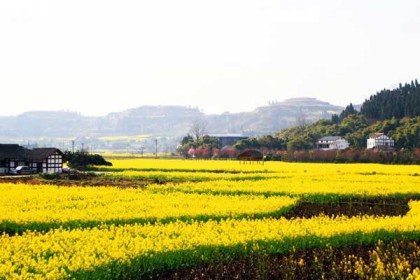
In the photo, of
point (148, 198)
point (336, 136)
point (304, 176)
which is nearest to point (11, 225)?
point (148, 198)

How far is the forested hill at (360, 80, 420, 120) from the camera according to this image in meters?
124

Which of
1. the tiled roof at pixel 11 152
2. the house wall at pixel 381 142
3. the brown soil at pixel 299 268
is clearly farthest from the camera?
the house wall at pixel 381 142

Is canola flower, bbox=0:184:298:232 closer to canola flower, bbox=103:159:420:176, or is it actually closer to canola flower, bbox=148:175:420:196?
canola flower, bbox=148:175:420:196

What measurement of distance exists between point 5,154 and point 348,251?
57195mm

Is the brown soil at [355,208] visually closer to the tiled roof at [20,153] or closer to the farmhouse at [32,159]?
the tiled roof at [20,153]

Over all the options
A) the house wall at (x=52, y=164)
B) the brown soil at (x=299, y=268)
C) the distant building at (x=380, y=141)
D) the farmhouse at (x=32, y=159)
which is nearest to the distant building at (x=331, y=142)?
the distant building at (x=380, y=141)

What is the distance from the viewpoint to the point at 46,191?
36.6 m

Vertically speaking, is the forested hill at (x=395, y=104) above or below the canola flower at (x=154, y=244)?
above

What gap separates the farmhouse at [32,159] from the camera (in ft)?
226

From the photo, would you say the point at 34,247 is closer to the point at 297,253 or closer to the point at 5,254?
the point at 5,254

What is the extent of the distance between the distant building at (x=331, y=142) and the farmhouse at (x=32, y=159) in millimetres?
61156

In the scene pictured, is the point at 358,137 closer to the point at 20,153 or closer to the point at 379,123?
the point at 379,123

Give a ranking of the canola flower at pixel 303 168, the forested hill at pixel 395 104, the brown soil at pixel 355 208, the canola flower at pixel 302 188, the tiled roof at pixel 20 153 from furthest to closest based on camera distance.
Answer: the forested hill at pixel 395 104, the tiled roof at pixel 20 153, the canola flower at pixel 303 168, the canola flower at pixel 302 188, the brown soil at pixel 355 208

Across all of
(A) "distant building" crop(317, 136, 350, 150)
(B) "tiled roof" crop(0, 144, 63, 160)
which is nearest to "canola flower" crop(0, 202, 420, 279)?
(B) "tiled roof" crop(0, 144, 63, 160)
